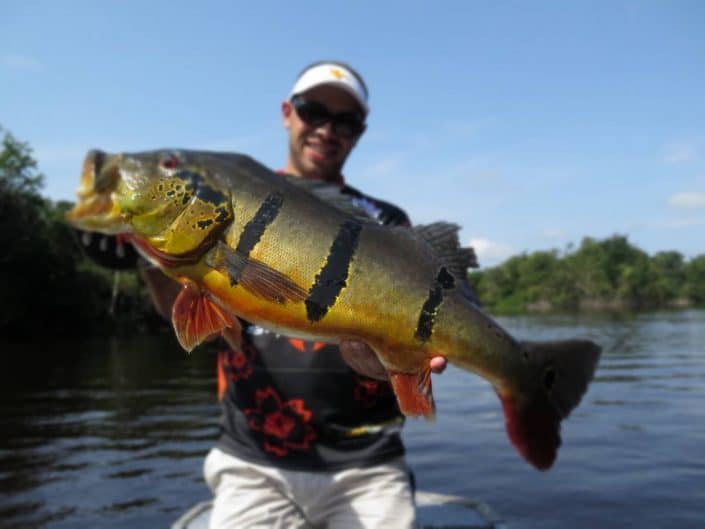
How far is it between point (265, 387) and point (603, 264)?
12405cm

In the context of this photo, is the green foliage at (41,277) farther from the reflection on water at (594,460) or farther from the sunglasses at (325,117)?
the sunglasses at (325,117)

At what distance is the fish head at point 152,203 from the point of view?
8.45 feet

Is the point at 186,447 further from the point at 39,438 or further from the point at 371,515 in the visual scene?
the point at 371,515

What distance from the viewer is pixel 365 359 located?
2.80m

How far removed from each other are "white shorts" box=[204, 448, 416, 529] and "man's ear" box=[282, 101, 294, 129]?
240cm

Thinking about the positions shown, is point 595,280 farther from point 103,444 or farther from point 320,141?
point 320,141

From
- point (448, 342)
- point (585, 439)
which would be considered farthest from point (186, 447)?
point (448, 342)

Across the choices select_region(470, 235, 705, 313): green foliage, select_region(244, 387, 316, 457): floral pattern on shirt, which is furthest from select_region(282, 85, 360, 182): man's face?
select_region(470, 235, 705, 313): green foliage

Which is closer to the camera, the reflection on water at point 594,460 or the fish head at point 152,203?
the fish head at point 152,203

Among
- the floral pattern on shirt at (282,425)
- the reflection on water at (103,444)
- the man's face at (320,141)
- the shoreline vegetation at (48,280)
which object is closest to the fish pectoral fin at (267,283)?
the floral pattern on shirt at (282,425)

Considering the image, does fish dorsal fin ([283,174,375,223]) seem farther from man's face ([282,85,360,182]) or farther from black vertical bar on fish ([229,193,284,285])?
man's face ([282,85,360,182])

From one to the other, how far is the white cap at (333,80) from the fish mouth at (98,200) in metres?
2.34

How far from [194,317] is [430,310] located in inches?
37.6

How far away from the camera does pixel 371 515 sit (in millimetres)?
4133
